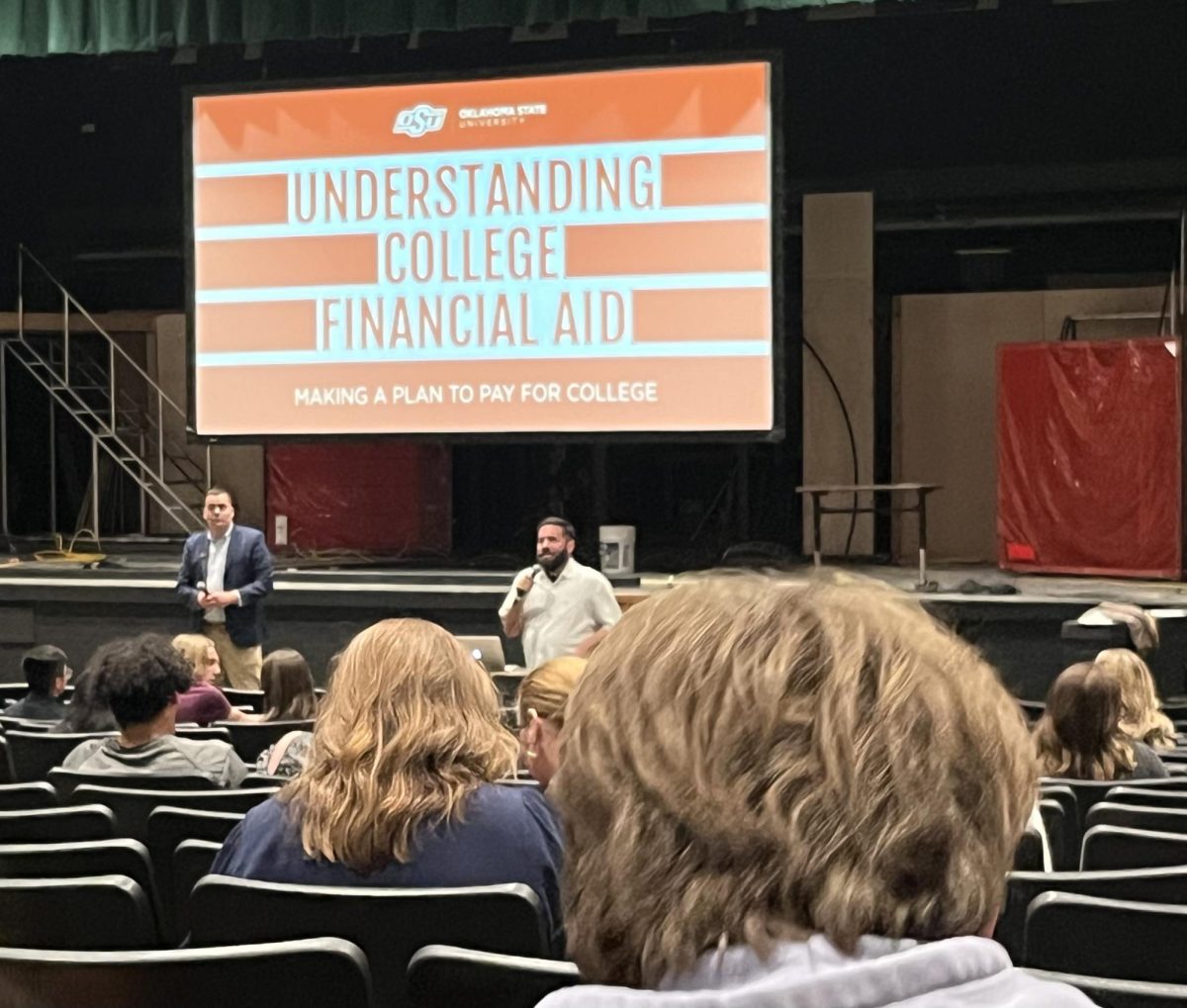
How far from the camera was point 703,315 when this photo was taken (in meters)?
7.62

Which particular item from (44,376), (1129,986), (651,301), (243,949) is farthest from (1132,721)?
(44,376)

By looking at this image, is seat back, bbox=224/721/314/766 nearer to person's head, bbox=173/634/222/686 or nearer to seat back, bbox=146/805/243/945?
person's head, bbox=173/634/222/686

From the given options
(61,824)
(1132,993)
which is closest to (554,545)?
(61,824)

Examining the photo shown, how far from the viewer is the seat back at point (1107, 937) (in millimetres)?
1920

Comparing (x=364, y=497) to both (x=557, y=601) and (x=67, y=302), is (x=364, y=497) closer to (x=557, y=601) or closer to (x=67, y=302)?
(x=67, y=302)

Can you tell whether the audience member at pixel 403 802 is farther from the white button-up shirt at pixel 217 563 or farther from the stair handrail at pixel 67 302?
the stair handrail at pixel 67 302

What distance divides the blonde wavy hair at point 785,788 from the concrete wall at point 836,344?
34.6ft

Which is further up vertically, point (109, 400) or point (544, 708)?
point (109, 400)

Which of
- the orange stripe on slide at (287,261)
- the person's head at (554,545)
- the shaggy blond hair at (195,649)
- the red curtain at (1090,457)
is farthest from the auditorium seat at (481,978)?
the red curtain at (1090,457)

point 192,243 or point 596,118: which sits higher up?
point 596,118

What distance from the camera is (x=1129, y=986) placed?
1480 mm

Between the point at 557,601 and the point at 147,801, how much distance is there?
340 centimetres

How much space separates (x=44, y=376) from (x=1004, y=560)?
8.01m

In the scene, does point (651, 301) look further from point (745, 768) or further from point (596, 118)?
point (745, 768)
